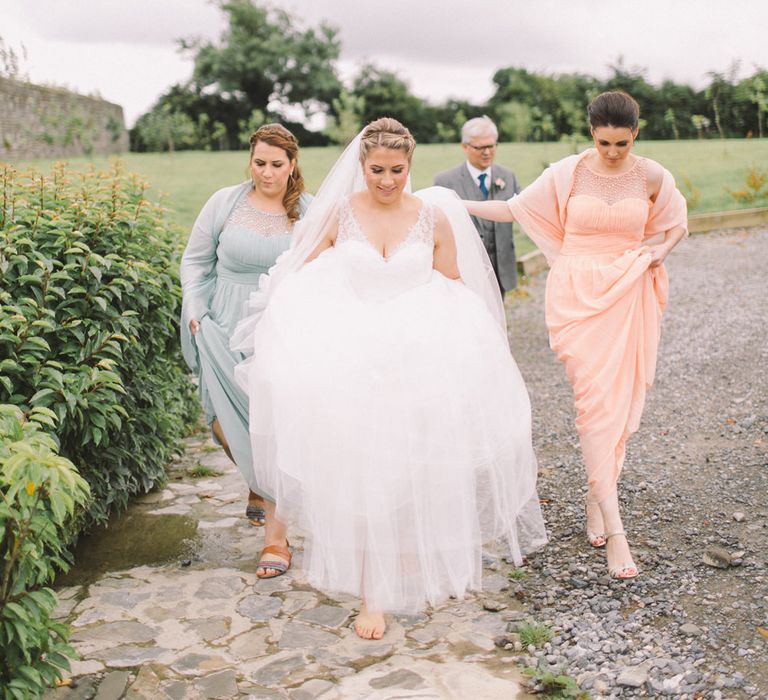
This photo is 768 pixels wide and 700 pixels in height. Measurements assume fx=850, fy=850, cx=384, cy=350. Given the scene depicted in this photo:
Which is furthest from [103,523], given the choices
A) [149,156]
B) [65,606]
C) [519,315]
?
[149,156]

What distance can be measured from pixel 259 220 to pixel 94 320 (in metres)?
1.10

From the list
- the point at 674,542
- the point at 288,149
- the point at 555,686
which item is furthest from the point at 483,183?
the point at 555,686

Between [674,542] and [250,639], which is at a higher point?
[674,542]

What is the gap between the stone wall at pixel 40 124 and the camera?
2294 cm

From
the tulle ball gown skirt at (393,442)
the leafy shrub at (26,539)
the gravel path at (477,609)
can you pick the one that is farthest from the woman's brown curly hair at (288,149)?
the leafy shrub at (26,539)

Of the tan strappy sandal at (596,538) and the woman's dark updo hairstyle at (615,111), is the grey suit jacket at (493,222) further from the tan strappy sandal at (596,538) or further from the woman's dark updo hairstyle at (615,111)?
the tan strappy sandal at (596,538)

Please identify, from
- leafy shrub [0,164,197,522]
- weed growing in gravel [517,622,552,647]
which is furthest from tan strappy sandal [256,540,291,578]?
weed growing in gravel [517,622,552,647]

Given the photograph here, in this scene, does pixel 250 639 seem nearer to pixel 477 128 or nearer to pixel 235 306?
pixel 235 306

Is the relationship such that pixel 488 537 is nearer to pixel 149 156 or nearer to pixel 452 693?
pixel 452 693

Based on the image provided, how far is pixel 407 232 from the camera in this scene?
13.9 ft

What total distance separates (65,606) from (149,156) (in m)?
26.8

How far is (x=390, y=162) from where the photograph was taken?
407cm

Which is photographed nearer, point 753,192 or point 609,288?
point 609,288

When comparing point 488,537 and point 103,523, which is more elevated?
point 488,537
